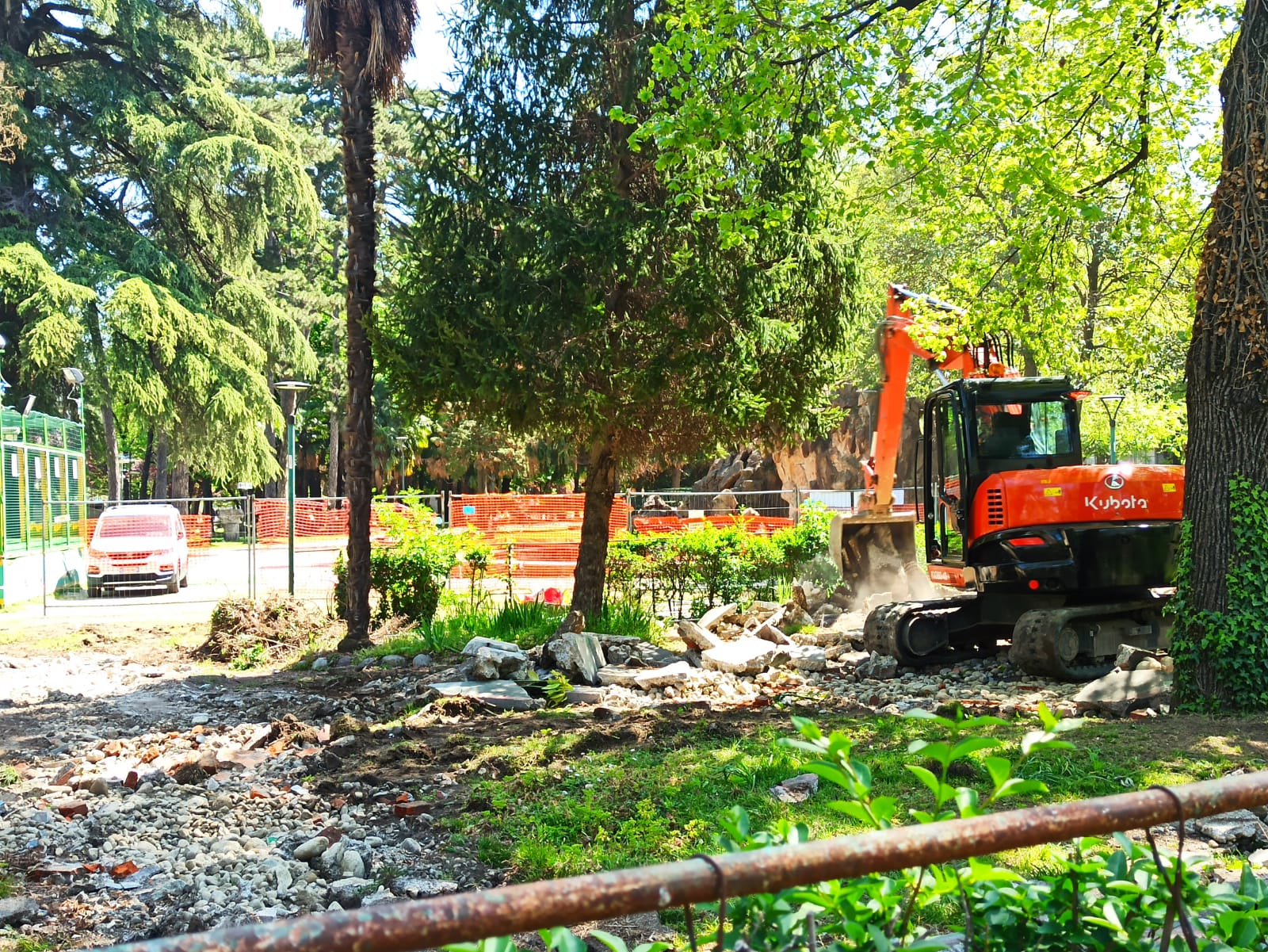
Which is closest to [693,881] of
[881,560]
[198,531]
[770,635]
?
[770,635]

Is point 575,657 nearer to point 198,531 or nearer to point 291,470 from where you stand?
point 291,470

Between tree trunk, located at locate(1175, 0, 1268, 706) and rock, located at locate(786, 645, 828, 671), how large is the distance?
14.4ft

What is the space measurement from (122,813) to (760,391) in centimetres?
866

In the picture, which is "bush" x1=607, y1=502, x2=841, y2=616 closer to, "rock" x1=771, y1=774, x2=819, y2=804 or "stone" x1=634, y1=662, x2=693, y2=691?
"stone" x1=634, y1=662, x2=693, y2=691

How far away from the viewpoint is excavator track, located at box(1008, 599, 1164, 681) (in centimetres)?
1094

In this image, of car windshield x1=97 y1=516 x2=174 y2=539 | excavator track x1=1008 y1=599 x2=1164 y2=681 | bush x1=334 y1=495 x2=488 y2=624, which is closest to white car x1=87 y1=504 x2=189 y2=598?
car windshield x1=97 y1=516 x2=174 y2=539

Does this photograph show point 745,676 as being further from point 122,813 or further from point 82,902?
point 82,902

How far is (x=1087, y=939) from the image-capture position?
2029 millimetres

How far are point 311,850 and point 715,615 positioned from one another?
966 cm

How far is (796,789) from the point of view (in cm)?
642

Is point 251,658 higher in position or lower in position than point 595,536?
lower

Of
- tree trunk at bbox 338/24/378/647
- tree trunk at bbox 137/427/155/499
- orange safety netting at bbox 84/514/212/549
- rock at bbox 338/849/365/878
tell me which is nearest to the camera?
rock at bbox 338/849/365/878

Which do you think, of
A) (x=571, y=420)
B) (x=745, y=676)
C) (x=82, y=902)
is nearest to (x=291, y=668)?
(x=571, y=420)

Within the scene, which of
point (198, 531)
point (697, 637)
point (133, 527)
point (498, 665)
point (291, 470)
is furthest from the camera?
point (198, 531)
